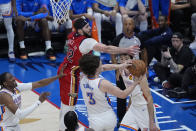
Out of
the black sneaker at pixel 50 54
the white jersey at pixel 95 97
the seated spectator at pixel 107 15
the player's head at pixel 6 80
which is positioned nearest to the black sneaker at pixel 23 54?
the black sneaker at pixel 50 54

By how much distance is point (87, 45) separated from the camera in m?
4.67

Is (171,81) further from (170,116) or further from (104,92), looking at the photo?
(104,92)

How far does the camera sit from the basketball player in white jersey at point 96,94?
12.7 feet

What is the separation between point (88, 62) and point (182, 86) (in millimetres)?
3557

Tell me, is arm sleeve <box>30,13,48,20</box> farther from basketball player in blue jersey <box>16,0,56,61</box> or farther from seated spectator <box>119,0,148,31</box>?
seated spectator <box>119,0,148,31</box>

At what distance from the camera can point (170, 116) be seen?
5984 millimetres

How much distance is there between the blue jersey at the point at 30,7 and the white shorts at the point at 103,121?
242 inches

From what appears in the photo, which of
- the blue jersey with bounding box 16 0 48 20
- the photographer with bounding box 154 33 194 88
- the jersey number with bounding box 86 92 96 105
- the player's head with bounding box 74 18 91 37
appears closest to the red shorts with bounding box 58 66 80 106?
the player's head with bounding box 74 18 91 37

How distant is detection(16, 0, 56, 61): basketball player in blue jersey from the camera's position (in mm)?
9441

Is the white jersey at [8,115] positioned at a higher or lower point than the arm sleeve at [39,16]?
lower

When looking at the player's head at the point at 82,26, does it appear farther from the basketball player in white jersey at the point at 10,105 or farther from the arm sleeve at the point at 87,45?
the basketball player in white jersey at the point at 10,105

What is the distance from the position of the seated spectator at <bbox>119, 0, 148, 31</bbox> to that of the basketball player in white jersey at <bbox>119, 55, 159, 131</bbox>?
582cm

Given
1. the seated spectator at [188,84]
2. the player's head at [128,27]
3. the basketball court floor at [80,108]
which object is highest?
the player's head at [128,27]

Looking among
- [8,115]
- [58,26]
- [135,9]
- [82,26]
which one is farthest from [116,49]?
[58,26]
